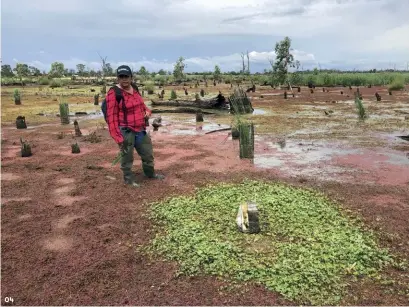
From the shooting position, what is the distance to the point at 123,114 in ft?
21.6

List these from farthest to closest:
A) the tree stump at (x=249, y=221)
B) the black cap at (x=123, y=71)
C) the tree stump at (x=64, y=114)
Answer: the tree stump at (x=64, y=114), the black cap at (x=123, y=71), the tree stump at (x=249, y=221)

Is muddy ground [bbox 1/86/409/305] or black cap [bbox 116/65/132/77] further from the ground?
black cap [bbox 116/65/132/77]

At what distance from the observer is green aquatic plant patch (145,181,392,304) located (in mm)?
3686

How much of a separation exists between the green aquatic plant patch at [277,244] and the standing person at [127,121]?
132 cm

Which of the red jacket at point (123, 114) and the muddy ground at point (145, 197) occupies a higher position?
the red jacket at point (123, 114)

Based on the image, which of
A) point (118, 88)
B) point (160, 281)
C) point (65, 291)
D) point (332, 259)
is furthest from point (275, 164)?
point (65, 291)

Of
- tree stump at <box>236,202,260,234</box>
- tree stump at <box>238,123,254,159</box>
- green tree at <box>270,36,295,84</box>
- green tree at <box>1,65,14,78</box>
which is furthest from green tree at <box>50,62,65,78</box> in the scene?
tree stump at <box>236,202,260,234</box>

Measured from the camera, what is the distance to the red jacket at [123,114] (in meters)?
6.38

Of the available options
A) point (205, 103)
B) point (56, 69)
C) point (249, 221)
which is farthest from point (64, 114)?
point (56, 69)

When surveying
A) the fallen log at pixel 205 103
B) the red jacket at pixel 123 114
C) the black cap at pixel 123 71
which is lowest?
the fallen log at pixel 205 103

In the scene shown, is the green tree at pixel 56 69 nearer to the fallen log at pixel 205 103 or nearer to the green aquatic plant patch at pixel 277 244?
the fallen log at pixel 205 103

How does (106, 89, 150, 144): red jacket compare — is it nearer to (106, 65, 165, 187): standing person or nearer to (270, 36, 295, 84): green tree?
(106, 65, 165, 187): standing person

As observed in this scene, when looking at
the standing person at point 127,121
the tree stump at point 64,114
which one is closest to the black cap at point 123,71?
the standing person at point 127,121

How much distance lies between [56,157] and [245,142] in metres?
4.64
